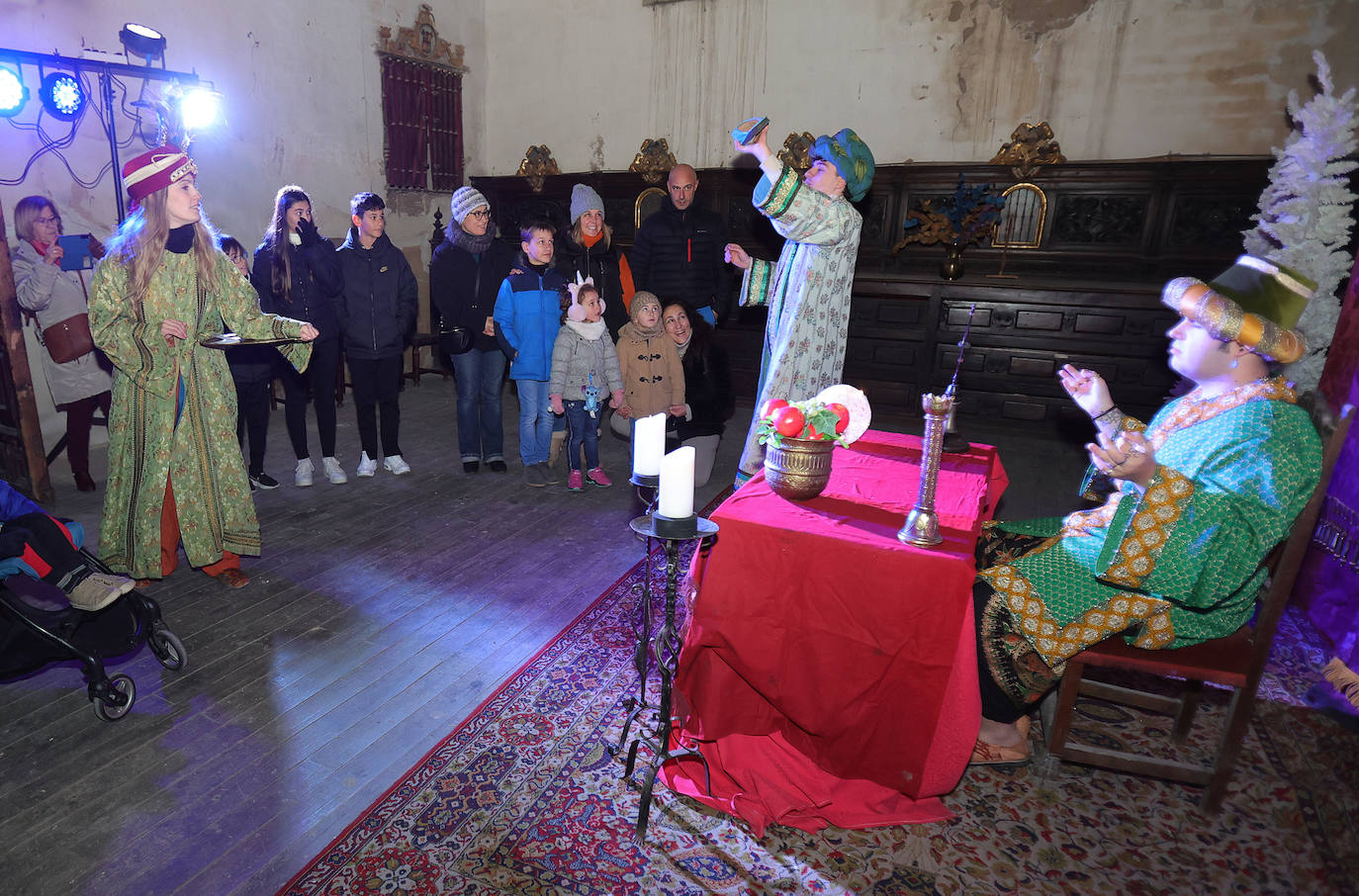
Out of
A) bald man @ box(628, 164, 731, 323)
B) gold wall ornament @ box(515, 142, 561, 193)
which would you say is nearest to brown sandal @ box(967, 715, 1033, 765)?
bald man @ box(628, 164, 731, 323)

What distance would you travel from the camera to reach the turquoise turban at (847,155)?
3.38 metres

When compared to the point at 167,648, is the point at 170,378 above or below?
above

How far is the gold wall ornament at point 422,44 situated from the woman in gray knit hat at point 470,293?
13.9ft

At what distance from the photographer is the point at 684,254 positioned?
5.40 m

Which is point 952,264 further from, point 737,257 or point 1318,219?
point 737,257

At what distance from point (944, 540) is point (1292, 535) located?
0.98m

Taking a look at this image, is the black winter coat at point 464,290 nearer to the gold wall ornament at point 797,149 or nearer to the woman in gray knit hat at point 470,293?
the woman in gray knit hat at point 470,293

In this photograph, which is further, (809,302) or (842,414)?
(809,302)

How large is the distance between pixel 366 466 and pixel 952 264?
18.6 ft

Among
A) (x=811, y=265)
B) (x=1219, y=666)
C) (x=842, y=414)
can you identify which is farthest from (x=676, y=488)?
(x=811, y=265)

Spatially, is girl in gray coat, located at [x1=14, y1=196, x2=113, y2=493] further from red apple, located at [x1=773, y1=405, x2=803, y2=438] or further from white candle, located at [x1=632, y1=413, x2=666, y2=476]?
red apple, located at [x1=773, y1=405, x2=803, y2=438]

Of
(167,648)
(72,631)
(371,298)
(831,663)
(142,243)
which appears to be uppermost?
(142,243)

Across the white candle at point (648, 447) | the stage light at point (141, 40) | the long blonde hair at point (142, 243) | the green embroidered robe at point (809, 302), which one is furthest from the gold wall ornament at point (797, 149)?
the white candle at point (648, 447)

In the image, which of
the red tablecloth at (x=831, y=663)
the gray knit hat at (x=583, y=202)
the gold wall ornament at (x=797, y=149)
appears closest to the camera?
the red tablecloth at (x=831, y=663)
